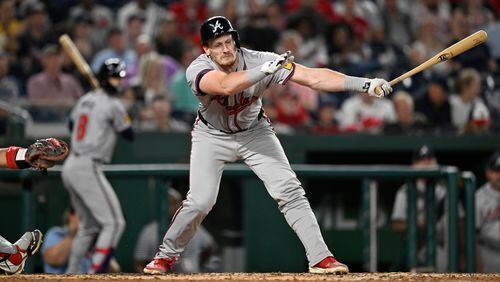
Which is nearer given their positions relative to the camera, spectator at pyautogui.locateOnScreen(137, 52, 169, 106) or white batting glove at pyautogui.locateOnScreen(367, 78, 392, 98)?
white batting glove at pyautogui.locateOnScreen(367, 78, 392, 98)

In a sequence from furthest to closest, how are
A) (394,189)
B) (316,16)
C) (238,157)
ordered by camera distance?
(316,16)
(394,189)
(238,157)

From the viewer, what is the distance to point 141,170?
9.56 m

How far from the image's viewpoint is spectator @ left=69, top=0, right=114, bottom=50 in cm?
1293

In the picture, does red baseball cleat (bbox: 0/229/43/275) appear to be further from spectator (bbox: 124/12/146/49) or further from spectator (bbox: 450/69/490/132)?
spectator (bbox: 124/12/146/49)

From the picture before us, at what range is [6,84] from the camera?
1143 cm

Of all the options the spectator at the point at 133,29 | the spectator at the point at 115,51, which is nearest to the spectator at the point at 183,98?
the spectator at the point at 115,51

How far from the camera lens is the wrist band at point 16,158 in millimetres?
6637

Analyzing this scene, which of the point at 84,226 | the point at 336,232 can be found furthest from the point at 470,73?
the point at 84,226

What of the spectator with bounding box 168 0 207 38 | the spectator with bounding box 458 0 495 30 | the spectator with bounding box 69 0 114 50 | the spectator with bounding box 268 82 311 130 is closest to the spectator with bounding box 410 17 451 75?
the spectator with bounding box 458 0 495 30

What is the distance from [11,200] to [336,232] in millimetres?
3093

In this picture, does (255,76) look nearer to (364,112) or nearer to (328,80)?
(328,80)

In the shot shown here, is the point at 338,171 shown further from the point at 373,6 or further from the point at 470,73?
the point at 373,6

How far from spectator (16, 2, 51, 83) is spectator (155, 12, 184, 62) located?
1.30m

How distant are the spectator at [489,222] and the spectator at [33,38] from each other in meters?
5.05
